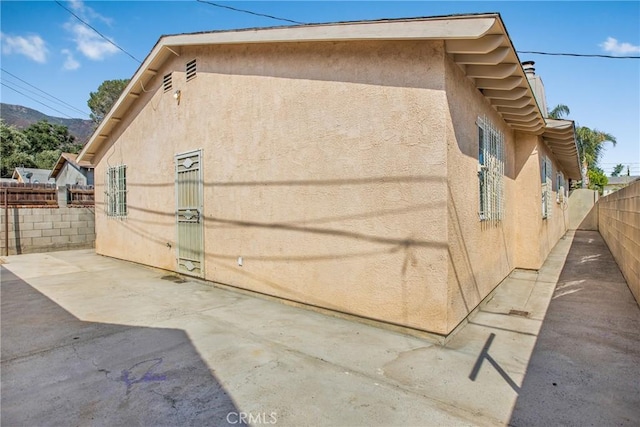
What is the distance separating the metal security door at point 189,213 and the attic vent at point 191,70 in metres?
1.48

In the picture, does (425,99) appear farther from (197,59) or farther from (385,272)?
(197,59)

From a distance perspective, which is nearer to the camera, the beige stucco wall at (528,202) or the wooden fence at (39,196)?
the beige stucco wall at (528,202)

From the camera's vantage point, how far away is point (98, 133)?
9.62 meters

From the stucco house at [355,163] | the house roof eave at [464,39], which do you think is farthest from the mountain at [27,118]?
the house roof eave at [464,39]

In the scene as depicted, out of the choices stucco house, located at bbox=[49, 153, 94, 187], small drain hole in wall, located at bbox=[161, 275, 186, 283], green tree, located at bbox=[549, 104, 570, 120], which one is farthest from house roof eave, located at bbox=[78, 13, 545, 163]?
green tree, located at bbox=[549, 104, 570, 120]

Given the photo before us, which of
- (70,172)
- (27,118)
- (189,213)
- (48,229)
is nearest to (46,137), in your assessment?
(70,172)

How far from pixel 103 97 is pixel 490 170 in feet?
138

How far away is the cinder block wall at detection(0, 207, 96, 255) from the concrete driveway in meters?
6.23

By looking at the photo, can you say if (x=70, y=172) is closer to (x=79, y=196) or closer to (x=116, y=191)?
(x=79, y=196)

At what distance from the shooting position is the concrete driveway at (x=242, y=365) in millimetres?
2490

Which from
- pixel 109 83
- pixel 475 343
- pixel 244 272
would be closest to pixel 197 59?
pixel 244 272

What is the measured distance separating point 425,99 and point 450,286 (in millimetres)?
2072

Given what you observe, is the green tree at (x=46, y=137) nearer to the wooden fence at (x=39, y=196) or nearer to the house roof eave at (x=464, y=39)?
the wooden fence at (x=39, y=196)

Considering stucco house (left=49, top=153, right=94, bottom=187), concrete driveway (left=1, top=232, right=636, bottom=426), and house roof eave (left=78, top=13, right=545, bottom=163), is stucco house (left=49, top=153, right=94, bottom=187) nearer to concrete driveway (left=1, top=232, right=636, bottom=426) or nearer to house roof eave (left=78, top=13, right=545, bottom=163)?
house roof eave (left=78, top=13, right=545, bottom=163)
